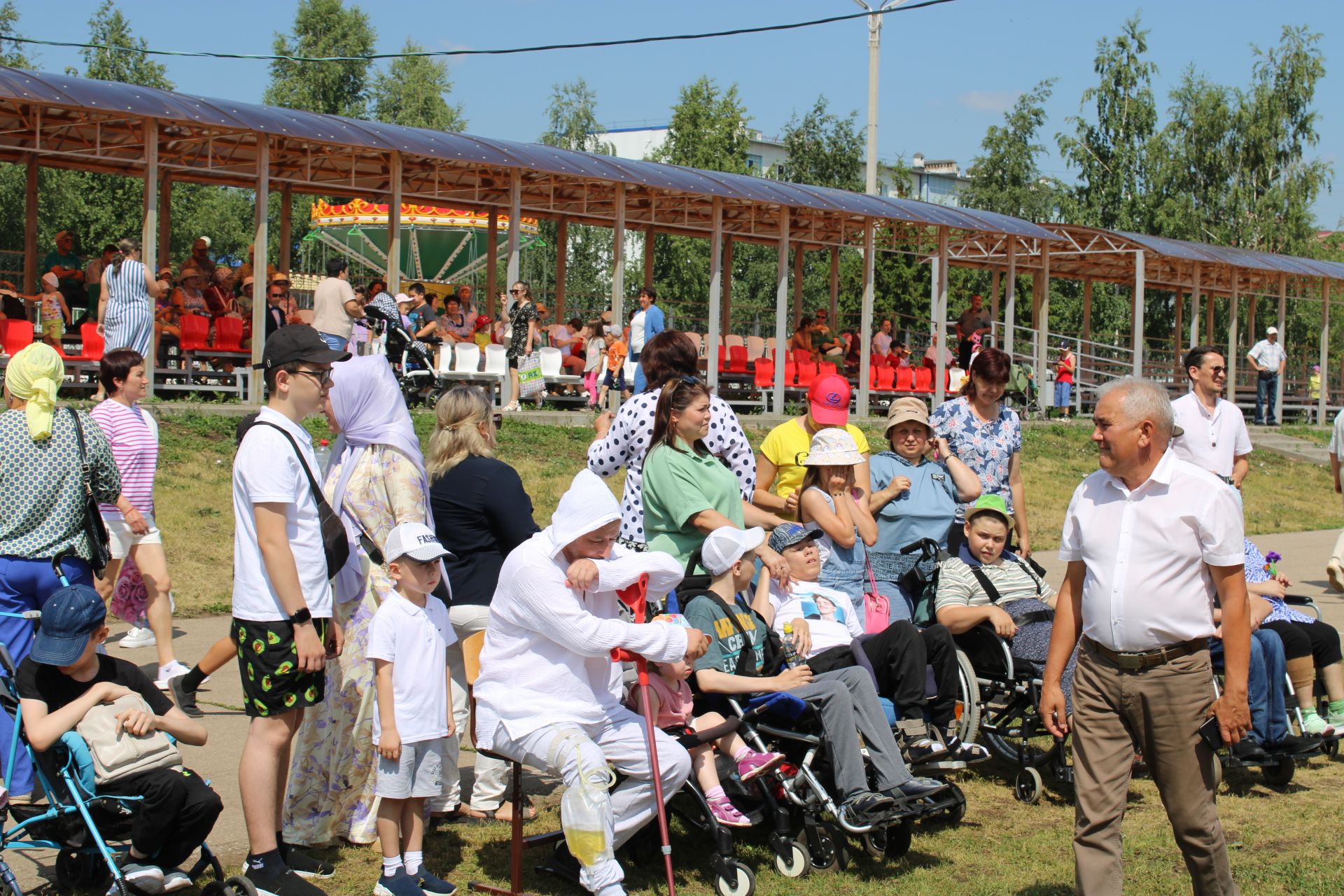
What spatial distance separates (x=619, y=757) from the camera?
14.9ft

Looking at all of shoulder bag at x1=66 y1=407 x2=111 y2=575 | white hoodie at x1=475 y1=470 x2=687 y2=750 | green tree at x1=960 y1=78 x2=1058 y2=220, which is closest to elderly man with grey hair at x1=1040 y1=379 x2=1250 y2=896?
white hoodie at x1=475 y1=470 x2=687 y2=750

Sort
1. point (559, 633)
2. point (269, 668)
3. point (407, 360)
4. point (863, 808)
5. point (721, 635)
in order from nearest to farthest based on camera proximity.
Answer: point (269, 668), point (559, 633), point (863, 808), point (721, 635), point (407, 360)

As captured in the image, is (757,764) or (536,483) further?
(536,483)

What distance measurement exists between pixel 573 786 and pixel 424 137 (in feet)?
43.4

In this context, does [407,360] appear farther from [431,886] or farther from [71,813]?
[71,813]

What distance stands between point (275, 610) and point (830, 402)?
315cm

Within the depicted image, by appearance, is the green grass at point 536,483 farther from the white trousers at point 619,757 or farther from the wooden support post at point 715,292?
the white trousers at point 619,757

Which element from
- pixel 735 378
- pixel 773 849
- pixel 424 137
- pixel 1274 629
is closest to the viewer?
pixel 773 849

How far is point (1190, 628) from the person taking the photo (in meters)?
4.16

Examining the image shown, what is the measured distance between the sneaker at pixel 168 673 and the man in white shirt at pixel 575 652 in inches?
113

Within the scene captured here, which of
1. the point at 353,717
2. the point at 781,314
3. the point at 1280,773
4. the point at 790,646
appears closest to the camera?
the point at 353,717

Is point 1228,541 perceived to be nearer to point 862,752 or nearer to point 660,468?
point 862,752

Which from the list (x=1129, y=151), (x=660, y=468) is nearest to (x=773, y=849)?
(x=660, y=468)

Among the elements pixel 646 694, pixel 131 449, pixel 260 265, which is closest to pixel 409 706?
pixel 646 694
